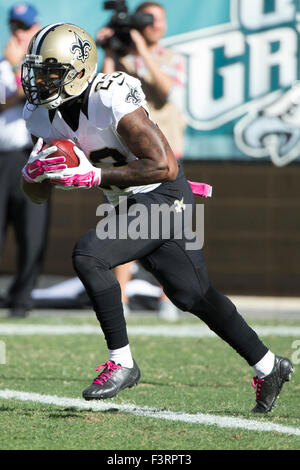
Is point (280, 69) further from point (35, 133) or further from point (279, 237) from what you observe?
point (35, 133)

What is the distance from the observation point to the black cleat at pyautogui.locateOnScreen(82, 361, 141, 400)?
3.75m

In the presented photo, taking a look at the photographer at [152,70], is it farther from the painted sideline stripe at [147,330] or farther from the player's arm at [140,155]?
→ the player's arm at [140,155]

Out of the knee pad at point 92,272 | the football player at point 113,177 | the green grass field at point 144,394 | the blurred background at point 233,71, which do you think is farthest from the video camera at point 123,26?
the knee pad at point 92,272

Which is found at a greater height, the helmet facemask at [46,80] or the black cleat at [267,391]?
the helmet facemask at [46,80]

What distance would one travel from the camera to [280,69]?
26.2 feet

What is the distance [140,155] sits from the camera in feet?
12.5

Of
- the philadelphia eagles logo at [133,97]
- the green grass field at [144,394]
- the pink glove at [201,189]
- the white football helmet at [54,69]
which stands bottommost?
the green grass field at [144,394]

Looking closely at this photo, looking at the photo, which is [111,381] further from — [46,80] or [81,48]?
[81,48]

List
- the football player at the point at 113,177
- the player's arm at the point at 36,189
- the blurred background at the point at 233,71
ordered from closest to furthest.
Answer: the football player at the point at 113,177, the player's arm at the point at 36,189, the blurred background at the point at 233,71

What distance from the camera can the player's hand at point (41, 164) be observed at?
3.73 metres

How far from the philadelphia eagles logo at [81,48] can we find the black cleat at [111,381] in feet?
4.12

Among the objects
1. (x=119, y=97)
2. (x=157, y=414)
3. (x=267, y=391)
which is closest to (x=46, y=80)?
(x=119, y=97)

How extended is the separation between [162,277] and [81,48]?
39.3 inches
